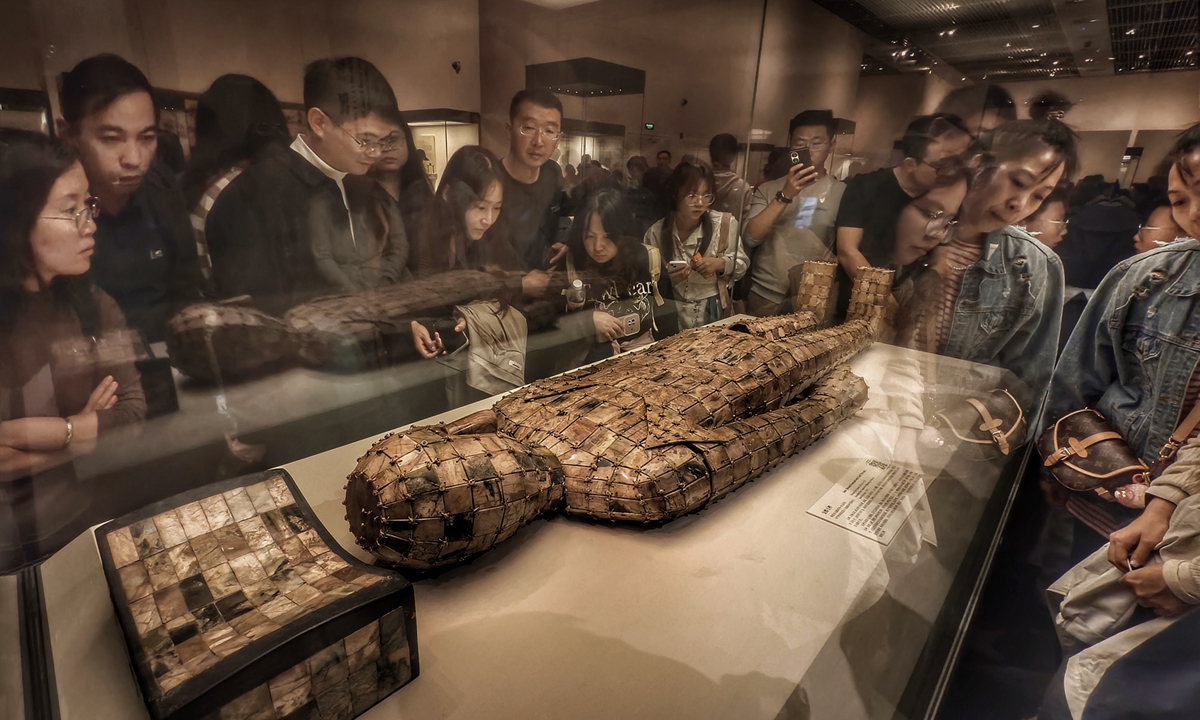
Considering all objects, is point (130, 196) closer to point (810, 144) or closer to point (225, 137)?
point (225, 137)

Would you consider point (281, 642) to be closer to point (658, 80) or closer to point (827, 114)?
point (827, 114)

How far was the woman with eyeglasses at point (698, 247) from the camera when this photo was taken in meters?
4.59

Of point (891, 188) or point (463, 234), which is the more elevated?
point (891, 188)

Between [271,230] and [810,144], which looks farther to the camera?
[810,144]

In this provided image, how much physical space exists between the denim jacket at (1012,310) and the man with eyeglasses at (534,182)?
7.96 ft

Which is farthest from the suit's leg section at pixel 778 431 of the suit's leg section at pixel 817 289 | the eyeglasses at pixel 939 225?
the eyeglasses at pixel 939 225

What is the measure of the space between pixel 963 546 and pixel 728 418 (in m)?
1.21

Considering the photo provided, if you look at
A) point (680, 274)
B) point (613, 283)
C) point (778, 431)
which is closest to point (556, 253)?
point (613, 283)

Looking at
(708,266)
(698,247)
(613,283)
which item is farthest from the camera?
(708,266)

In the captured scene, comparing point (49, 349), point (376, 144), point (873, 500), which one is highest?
point (376, 144)

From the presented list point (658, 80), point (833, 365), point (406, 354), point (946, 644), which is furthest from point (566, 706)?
point (658, 80)

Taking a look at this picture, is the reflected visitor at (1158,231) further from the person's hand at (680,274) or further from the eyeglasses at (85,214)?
the person's hand at (680,274)

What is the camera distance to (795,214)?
152 inches

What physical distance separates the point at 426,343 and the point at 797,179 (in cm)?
261
